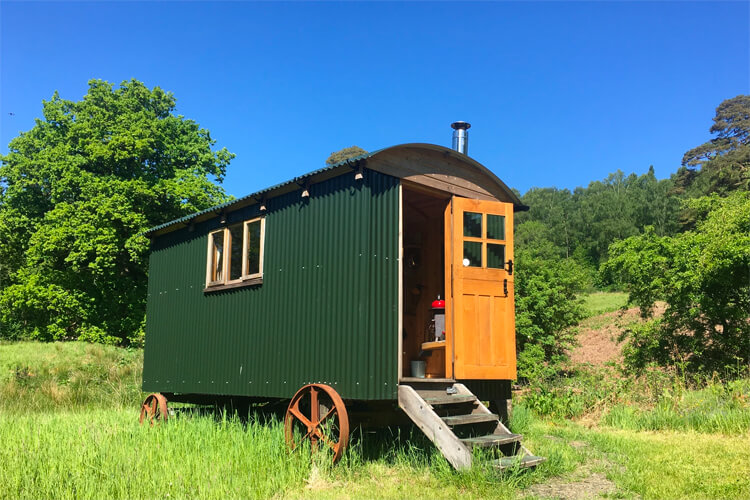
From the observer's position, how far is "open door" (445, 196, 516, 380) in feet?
24.6

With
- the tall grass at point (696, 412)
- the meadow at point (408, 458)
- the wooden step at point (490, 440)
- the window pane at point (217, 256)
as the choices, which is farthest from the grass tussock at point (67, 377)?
the tall grass at point (696, 412)

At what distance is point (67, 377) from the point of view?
15.8 metres

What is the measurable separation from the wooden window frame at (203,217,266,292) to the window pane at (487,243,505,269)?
3205 millimetres

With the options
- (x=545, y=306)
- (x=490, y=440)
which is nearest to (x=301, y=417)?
(x=490, y=440)

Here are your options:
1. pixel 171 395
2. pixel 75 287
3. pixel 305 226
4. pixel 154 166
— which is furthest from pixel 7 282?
pixel 305 226

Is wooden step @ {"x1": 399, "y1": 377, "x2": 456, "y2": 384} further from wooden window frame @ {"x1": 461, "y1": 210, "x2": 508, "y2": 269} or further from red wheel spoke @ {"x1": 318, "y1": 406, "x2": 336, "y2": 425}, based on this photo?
wooden window frame @ {"x1": 461, "y1": 210, "x2": 508, "y2": 269}

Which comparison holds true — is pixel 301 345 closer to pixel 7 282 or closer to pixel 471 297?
pixel 471 297

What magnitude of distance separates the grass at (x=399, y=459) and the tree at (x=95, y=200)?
11803mm

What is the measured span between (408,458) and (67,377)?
1215 cm

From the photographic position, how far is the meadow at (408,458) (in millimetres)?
5848

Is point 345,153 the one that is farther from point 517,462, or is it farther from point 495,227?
point 517,462

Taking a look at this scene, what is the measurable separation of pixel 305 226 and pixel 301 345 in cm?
156

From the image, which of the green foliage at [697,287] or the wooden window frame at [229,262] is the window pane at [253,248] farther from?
the green foliage at [697,287]

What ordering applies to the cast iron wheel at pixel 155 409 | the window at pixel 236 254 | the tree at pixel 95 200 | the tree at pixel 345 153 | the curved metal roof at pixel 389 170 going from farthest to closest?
the tree at pixel 345 153 → the tree at pixel 95 200 → the cast iron wheel at pixel 155 409 → the window at pixel 236 254 → the curved metal roof at pixel 389 170
